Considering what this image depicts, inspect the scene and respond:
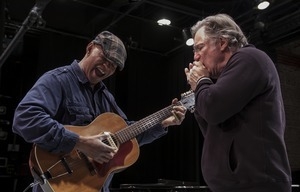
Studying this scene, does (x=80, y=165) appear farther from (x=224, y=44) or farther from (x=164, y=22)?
(x=164, y=22)

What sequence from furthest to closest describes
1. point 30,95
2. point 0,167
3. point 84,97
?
point 0,167 < point 84,97 < point 30,95

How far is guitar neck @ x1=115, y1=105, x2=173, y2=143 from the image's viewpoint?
2.53 metres

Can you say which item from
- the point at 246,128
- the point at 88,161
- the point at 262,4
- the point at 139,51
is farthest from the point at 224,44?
the point at 139,51

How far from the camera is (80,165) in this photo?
2.30 meters

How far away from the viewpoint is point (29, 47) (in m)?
7.17

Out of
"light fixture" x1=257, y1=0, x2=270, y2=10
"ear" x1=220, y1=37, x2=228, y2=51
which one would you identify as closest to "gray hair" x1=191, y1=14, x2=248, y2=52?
"ear" x1=220, y1=37, x2=228, y2=51

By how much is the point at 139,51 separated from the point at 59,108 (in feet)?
19.5

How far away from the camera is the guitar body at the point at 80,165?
7.12 ft

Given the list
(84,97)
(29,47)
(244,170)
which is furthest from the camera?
(29,47)

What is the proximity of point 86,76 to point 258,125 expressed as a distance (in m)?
1.40

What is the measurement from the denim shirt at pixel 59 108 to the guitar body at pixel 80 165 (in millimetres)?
60

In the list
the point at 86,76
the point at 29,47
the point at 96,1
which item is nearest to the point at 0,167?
the point at 29,47

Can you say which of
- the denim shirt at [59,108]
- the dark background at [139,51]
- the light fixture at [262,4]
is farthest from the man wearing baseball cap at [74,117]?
the light fixture at [262,4]

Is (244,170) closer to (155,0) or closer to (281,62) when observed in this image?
(155,0)
